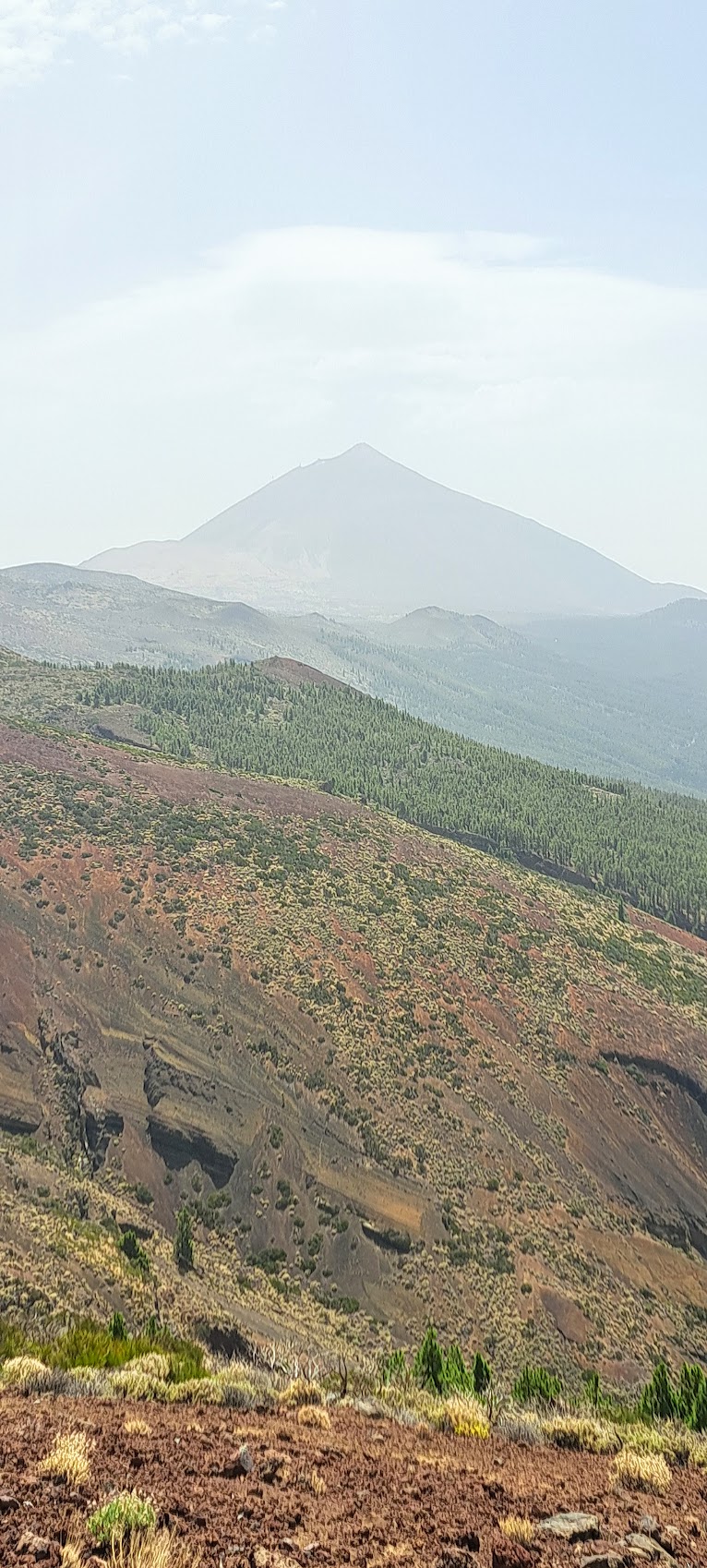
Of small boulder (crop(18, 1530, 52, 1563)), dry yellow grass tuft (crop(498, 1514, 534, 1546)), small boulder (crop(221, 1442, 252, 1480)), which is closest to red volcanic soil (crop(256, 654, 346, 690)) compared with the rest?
small boulder (crop(221, 1442, 252, 1480))

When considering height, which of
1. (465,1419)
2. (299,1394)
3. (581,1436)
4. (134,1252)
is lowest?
(134,1252)

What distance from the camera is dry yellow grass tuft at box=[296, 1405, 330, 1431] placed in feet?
44.1

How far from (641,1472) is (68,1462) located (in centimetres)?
868

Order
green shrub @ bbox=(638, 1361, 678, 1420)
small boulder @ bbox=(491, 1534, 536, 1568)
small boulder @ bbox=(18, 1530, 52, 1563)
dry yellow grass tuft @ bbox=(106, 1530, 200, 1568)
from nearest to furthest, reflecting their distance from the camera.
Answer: dry yellow grass tuft @ bbox=(106, 1530, 200, 1568) < small boulder @ bbox=(18, 1530, 52, 1563) < small boulder @ bbox=(491, 1534, 536, 1568) < green shrub @ bbox=(638, 1361, 678, 1420)

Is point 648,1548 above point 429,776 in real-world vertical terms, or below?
below

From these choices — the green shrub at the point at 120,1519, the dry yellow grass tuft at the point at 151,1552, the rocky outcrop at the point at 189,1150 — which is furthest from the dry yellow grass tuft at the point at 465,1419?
the rocky outcrop at the point at 189,1150

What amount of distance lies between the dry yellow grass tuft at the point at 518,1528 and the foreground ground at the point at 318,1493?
11 cm

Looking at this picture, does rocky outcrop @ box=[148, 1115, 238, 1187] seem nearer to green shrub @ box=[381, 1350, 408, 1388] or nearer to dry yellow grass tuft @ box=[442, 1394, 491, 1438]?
green shrub @ box=[381, 1350, 408, 1388]

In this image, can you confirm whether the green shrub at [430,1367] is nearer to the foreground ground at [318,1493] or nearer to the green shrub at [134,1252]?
the foreground ground at [318,1493]

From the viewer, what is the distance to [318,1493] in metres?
10.3

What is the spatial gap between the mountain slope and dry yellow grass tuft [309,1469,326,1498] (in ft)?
60.6

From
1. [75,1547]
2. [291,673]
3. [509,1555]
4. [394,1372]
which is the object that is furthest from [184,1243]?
[291,673]

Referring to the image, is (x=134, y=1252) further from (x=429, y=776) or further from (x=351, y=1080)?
(x=429, y=776)

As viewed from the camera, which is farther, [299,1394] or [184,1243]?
[184,1243]
